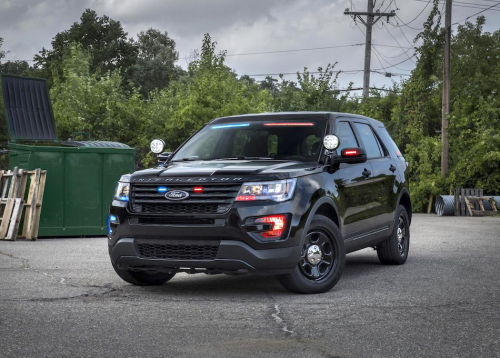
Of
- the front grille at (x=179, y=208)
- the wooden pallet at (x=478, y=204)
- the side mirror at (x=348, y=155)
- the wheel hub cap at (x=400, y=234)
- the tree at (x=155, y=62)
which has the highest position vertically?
the tree at (x=155, y=62)

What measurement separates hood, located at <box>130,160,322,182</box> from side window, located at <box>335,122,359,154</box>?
96cm

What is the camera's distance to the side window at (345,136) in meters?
9.00

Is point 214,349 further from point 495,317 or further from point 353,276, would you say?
point 353,276

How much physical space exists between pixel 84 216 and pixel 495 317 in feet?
34.8

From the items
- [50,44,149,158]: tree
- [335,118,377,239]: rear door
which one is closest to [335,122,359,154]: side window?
[335,118,377,239]: rear door

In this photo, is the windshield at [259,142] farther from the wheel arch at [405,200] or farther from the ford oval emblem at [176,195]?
the wheel arch at [405,200]

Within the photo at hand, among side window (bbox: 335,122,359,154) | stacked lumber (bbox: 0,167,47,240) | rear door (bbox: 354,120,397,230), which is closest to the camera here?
side window (bbox: 335,122,359,154)

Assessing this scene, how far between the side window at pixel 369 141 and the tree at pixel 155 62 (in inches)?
2397

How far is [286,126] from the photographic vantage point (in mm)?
8719

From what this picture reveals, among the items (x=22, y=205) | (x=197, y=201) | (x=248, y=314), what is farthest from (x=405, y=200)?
(x=22, y=205)

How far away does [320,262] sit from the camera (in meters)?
7.93

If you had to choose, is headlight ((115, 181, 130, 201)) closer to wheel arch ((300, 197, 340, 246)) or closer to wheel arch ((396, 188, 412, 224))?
wheel arch ((300, 197, 340, 246))

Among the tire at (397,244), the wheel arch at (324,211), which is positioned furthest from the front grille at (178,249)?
the tire at (397,244)

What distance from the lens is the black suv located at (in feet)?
24.0
